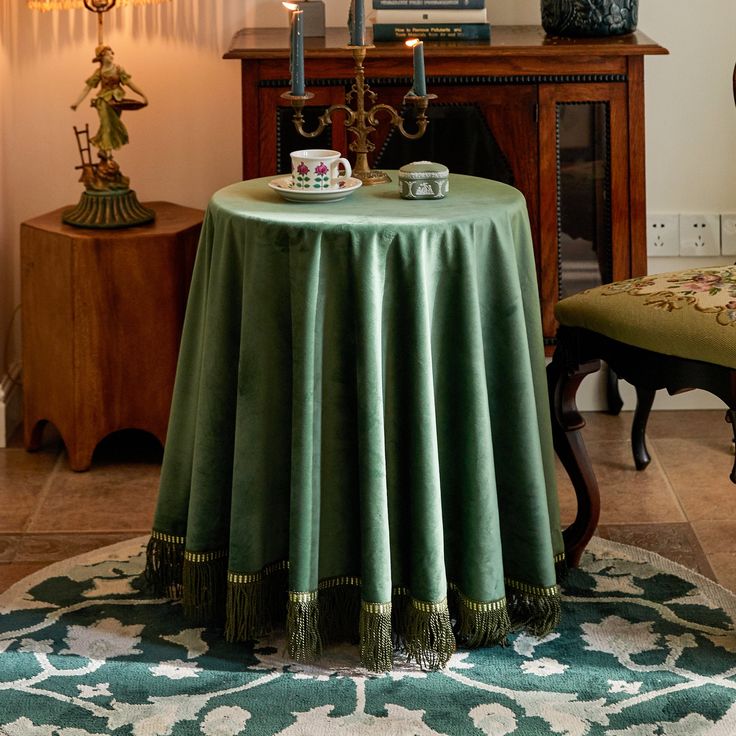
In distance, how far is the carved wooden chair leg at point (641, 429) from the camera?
2.81 metres

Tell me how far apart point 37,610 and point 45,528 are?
0.38 m

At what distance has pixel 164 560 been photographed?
223cm

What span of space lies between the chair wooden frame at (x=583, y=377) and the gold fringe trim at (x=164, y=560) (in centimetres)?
69

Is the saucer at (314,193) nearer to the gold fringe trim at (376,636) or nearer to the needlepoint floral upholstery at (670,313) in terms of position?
the needlepoint floral upholstery at (670,313)

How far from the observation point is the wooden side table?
276cm

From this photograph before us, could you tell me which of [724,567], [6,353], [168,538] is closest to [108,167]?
[6,353]

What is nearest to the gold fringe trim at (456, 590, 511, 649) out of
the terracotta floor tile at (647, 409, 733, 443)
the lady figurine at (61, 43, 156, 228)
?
the terracotta floor tile at (647, 409, 733, 443)

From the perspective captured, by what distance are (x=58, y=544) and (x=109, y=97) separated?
0.97 metres

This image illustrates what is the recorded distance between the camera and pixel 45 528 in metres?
2.59

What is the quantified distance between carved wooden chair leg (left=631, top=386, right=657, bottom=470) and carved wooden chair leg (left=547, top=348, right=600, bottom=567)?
0.56 metres

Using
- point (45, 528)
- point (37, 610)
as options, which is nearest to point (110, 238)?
point (45, 528)

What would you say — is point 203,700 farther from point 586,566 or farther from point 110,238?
point 110,238

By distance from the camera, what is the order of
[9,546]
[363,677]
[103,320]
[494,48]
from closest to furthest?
[363,677] → [9,546] → [494,48] → [103,320]

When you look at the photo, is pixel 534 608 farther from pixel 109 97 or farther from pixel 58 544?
pixel 109 97
